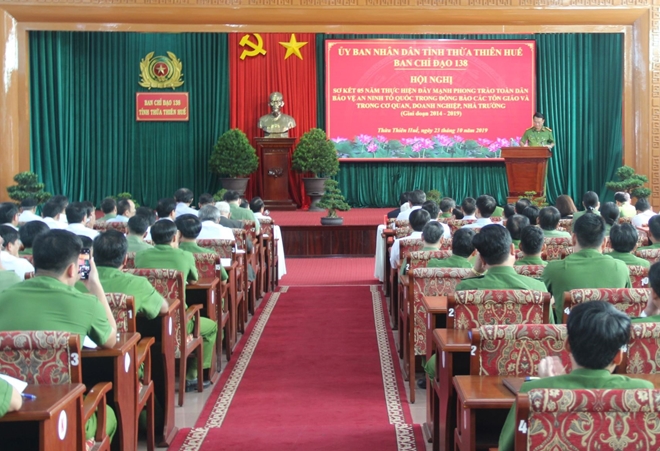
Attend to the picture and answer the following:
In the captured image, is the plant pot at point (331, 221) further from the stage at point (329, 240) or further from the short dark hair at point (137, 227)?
the short dark hair at point (137, 227)

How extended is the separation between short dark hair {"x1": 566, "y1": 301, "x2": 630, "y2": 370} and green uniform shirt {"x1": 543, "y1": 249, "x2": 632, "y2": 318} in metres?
1.88

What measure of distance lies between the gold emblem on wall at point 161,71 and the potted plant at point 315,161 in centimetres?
236

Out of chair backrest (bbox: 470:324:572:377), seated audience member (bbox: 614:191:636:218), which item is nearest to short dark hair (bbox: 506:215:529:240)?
chair backrest (bbox: 470:324:572:377)

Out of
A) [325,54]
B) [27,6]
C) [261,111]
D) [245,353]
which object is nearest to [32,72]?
[27,6]

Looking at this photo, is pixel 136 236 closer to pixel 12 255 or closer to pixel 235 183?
pixel 12 255

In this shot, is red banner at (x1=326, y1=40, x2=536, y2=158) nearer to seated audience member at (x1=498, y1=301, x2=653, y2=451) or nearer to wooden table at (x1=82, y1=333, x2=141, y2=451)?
wooden table at (x1=82, y1=333, x2=141, y2=451)

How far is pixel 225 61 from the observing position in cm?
1435

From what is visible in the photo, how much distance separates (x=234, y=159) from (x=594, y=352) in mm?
11743

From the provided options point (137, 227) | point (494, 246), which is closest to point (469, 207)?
point (137, 227)

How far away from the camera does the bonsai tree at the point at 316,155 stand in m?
13.4

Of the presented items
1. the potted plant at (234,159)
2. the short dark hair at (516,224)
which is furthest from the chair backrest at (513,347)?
the potted plant at (234,159)

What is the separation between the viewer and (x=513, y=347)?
2.64m

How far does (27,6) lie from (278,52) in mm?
3876

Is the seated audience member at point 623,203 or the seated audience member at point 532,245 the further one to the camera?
the seated audience member at point 623,203
